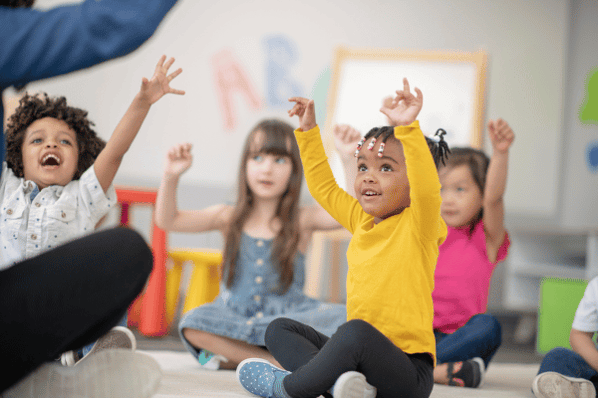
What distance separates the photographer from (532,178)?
9.21 ft

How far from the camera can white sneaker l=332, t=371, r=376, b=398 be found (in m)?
0.77

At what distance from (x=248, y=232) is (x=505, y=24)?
209 cm

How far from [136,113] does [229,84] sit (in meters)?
1.80

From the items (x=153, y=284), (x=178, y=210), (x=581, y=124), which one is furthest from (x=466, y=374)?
(x=581, y=124)

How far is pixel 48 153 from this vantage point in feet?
3.53

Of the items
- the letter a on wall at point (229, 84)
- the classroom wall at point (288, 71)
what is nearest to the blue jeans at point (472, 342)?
the classroom wall at point (288, 71)

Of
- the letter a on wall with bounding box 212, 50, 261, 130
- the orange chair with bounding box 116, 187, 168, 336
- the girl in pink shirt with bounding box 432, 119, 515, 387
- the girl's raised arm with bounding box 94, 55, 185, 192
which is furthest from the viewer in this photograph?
the letter a on wall with bounding box 212, 50, 261, 130

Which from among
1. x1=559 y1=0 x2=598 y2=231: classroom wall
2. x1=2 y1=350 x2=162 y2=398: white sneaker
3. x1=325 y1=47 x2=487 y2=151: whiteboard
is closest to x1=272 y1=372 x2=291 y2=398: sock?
x1=2 y1=350 x2=162 y2=398: white sneaker

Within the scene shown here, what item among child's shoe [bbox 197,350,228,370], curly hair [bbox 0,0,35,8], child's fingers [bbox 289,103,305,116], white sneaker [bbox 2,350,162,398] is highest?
curly hair [bbox 0,0,35,8]

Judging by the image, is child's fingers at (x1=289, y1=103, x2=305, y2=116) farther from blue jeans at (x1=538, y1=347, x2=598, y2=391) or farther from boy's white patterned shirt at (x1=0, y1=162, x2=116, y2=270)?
blue jeans at (x1=538, y1=347, x2=598, y2=391)

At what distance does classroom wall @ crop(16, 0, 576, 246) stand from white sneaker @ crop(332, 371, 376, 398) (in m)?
1.94

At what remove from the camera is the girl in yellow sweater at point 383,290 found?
80cm

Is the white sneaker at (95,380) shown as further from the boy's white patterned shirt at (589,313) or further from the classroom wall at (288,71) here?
the classroom wall at (288,71)

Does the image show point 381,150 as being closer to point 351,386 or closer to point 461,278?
point 351,386
